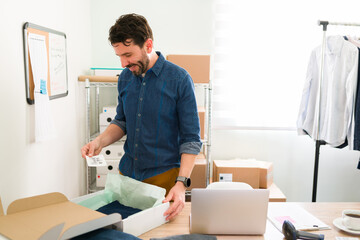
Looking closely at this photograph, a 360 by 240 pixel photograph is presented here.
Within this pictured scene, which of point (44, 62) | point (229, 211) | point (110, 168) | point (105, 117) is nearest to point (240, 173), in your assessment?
point (110, 168)

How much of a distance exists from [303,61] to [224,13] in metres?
0.91

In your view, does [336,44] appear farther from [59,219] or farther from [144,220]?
[59,219]

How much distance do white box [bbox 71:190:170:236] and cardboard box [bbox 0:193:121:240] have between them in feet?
0.17

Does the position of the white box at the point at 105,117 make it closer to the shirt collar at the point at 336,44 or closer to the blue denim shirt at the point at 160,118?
the blue denim shirt at the point at 160,118

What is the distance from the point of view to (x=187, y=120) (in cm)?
149

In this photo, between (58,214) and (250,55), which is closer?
(58,214)

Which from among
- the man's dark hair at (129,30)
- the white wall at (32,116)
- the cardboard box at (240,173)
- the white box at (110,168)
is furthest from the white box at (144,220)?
the cardboard box at (240,173)

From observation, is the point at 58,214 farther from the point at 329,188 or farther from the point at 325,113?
the point at 329,188

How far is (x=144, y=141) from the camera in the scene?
153cm

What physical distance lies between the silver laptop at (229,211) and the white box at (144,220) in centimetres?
13

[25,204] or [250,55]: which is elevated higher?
[250,55]

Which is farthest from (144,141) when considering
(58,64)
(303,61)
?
(303,61)

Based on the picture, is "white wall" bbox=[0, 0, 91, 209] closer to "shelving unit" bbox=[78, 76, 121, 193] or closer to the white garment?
"shelving unit" bbox=[78, 76, 121, 193]

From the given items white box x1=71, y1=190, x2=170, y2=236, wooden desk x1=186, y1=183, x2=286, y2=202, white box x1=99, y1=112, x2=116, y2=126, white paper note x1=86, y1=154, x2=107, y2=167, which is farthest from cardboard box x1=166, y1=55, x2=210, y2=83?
white box x1=71, y1=190, x2=170, y2=236
